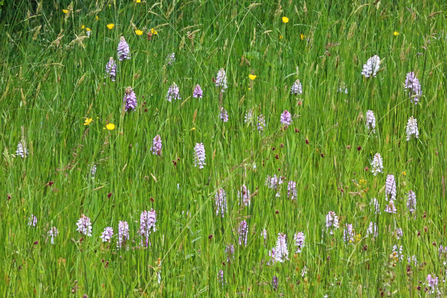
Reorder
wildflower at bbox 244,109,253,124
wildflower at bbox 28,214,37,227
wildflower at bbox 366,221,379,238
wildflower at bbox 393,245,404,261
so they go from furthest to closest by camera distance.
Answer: wildflower at bbox 244,109,253,124 → wildflower at bbox 28,214,37,227 → wildflower at bbox 366,221,379,238 → wildflower at bbox 393,245,404,261

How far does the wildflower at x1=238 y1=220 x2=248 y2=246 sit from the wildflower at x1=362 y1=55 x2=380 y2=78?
1.61m

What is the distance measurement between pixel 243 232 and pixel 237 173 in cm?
40

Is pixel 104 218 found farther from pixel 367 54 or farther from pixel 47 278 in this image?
pixel 367 54

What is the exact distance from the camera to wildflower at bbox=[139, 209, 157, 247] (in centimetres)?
220

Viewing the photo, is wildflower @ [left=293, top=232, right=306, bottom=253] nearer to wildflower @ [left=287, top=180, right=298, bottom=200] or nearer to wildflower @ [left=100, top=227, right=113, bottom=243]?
wildflower @ [left=287, top=180, right=298, bottom=200]

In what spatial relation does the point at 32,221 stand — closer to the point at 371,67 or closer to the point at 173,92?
the point at 173,92

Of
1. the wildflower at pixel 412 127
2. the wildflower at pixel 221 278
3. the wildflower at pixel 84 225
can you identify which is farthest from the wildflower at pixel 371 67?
the wildflower at pixel 84 225

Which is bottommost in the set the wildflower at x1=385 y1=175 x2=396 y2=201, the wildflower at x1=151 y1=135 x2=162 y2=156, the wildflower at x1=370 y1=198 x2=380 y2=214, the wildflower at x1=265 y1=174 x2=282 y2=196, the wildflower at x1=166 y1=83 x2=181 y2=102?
the wildflower at x1=370 y1=198 x2=380 y2=214

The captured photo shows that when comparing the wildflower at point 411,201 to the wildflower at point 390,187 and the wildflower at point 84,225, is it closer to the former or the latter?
the wildflower at point 390,187

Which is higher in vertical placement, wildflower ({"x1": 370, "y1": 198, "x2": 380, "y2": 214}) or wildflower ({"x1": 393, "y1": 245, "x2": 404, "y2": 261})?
wildflower ({"x1": 370, "y1": 198, "x2": 380, "y2": 214})

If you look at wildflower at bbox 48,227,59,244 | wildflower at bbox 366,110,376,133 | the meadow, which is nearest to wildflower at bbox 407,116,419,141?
the meadow

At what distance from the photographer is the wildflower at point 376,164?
264 cm

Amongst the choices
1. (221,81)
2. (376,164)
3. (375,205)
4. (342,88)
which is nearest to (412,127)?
(376,164)

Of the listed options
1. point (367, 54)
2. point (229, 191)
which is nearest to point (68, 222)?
point (229, 191)
